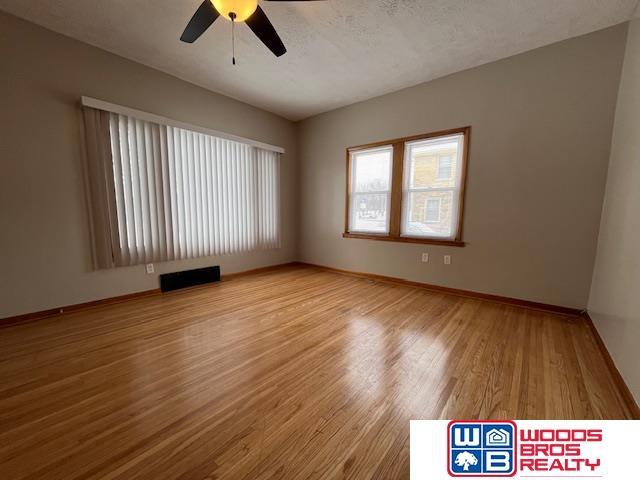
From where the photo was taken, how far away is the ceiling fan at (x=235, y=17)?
1.64 metres

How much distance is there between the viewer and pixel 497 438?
1.10 meters

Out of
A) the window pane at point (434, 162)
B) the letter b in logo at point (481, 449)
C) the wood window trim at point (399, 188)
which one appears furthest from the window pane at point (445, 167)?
the letter b in logo at point (481, 449)

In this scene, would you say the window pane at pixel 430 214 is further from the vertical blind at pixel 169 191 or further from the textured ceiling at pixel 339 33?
the vertical blind at pixel 169 191

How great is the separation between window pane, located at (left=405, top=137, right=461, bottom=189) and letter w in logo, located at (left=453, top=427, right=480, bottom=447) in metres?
2.87

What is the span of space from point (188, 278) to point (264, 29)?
10.2 ft

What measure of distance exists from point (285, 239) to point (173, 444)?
3.95m

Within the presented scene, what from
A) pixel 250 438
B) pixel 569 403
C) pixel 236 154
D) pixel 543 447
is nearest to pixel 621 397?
pixel 569 403

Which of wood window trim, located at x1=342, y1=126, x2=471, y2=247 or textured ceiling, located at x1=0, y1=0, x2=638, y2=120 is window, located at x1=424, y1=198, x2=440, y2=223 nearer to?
wood window trim, located at x1=342, y1=126, x2=471, y2=247

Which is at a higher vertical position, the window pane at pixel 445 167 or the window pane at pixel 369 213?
the window pane at pixel 445 167

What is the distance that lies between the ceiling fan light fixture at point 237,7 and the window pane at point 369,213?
9.38 feet

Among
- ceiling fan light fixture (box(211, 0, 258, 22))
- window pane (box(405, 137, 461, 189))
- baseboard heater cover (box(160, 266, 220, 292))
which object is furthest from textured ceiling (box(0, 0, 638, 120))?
baseboard heater cover (box(160, 266, 220, 292))

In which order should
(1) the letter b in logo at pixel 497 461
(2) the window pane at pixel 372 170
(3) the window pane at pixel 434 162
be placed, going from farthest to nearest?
1. (2) the window pane at pixel 372 170
2. (3) the window pane at pixel 434 162
3. (1) the letter b in logo at pixel 497 461

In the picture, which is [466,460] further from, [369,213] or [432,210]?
[369,213]

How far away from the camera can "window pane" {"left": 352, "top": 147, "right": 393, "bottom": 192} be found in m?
3.89
